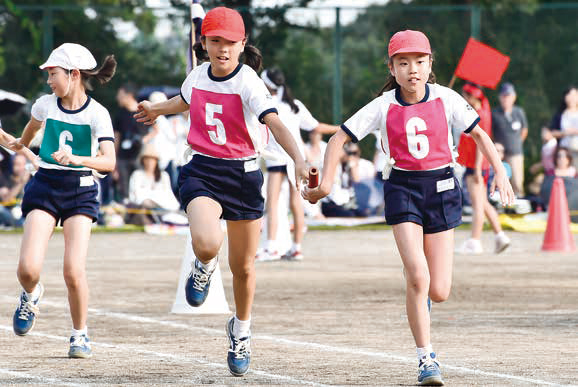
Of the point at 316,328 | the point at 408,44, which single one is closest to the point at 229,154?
the point at 408,44

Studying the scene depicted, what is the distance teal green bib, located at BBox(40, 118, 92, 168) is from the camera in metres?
8.59

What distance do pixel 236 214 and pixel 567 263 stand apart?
28.4ft

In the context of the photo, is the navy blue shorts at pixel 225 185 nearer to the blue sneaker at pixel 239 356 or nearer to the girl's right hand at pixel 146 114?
the girl's right hand at pixel 146 114

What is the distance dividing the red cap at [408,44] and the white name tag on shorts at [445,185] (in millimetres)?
737

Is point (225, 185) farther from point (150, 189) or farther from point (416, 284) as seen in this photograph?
point (150, 189)

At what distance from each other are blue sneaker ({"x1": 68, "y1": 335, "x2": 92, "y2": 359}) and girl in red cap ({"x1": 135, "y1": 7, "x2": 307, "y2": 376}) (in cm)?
106

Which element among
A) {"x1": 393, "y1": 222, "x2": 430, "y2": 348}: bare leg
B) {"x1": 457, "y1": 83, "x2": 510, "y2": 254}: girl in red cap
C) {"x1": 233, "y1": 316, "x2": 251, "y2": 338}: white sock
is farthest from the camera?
{"x1": 457, "y1": 83, "x2": 510, "y2": 254}: girl in red cap

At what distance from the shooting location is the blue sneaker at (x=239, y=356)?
7.73m

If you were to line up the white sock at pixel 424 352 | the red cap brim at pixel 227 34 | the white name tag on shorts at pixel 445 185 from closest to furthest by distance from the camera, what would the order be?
the white sock at pixel 424 352 → the red cap brim at pixel 227 34 → the white name tag on shorts at pixel 445 185

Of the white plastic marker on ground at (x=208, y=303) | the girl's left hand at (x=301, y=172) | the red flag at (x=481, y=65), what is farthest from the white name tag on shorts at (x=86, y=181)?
the red flag at (x=481, y=65)

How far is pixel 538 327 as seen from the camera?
1003 centimetres

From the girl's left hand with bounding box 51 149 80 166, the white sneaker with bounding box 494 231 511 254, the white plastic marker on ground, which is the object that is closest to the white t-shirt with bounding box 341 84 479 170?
the girl's left hand with bounding box 51 149 80 166

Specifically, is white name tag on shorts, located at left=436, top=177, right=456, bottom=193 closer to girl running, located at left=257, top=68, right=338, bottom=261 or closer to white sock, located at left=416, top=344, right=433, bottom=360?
white sock, located at left=416, top=344, right=433, bottom=360

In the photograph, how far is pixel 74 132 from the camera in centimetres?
862
